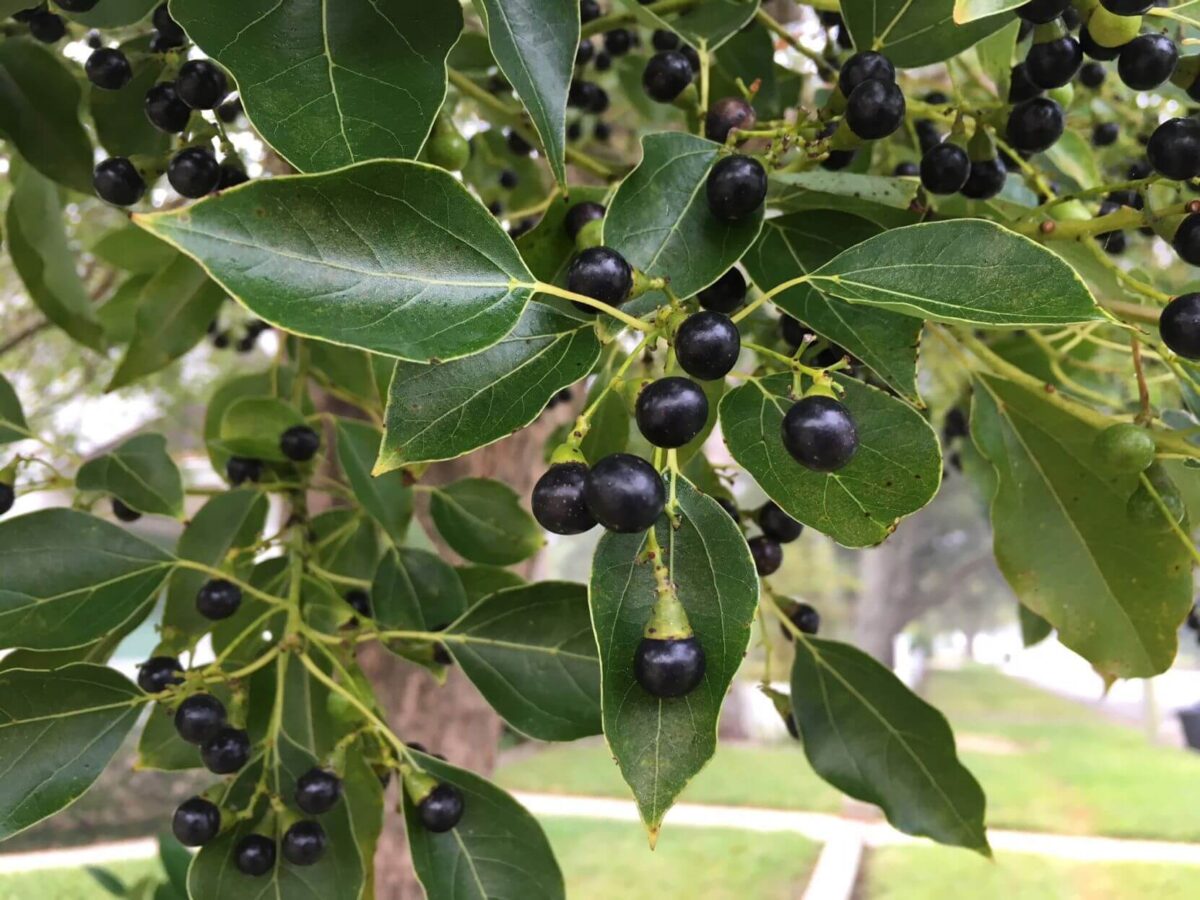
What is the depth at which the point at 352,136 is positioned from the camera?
482mm

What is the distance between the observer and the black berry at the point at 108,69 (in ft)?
2.48

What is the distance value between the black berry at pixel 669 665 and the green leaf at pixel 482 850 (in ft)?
1.18

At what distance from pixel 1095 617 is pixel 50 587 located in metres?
0.89

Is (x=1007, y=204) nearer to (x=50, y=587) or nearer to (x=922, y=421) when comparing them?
(x=922, y=421)

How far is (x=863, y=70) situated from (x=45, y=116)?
0.76 m

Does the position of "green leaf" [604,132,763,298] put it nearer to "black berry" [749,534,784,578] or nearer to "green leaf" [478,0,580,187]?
"green leaf" [478,0,580,187]

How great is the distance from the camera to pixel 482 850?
0.79 meters

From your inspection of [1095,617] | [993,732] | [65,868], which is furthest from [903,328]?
[993,732]

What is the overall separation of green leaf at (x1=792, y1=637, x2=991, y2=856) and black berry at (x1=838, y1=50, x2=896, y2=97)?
1.65 ft

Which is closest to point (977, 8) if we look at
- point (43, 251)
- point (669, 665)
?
point (669, 665)

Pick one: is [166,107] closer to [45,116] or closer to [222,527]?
[45,116]

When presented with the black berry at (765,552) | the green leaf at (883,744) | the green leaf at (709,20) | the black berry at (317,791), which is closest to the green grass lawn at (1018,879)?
the green leaf at (883,744)

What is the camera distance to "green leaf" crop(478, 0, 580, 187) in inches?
21.5

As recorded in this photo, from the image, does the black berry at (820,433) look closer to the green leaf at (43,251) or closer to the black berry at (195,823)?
the black berry at (195,823)
